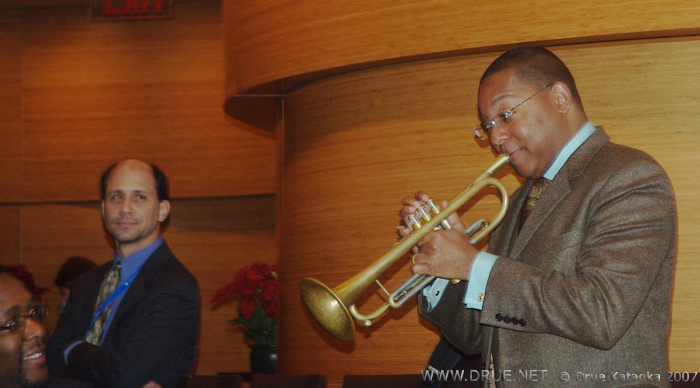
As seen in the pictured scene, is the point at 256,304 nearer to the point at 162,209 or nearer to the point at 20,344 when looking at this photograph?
the point at 162,209

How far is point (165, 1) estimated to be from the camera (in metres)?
6.39

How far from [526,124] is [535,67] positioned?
0.57 feet

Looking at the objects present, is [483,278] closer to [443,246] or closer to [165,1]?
[443,246]

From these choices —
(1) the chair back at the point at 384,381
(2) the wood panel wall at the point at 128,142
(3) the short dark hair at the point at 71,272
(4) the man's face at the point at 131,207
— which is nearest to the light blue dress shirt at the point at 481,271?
(1) the chair back at the point at 384,381

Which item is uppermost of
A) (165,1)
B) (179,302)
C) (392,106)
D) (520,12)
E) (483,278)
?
(165,1)

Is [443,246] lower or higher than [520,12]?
lower

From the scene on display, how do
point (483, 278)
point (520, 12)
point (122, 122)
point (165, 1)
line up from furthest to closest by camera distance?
point (122, 122) → point (165, 1) → point (520, 12) → point (483, 278)

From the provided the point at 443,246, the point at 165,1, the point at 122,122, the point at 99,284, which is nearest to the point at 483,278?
the point at 443,246

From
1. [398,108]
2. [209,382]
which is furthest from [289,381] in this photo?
[398,108]

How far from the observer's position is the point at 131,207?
9.55 feet

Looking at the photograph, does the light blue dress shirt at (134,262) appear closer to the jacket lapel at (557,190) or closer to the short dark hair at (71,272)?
the jacket lapel at (557,190)

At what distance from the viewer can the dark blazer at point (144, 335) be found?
8.34 ft

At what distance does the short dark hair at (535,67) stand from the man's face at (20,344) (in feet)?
4.93

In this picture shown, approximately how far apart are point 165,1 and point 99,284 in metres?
4.01
